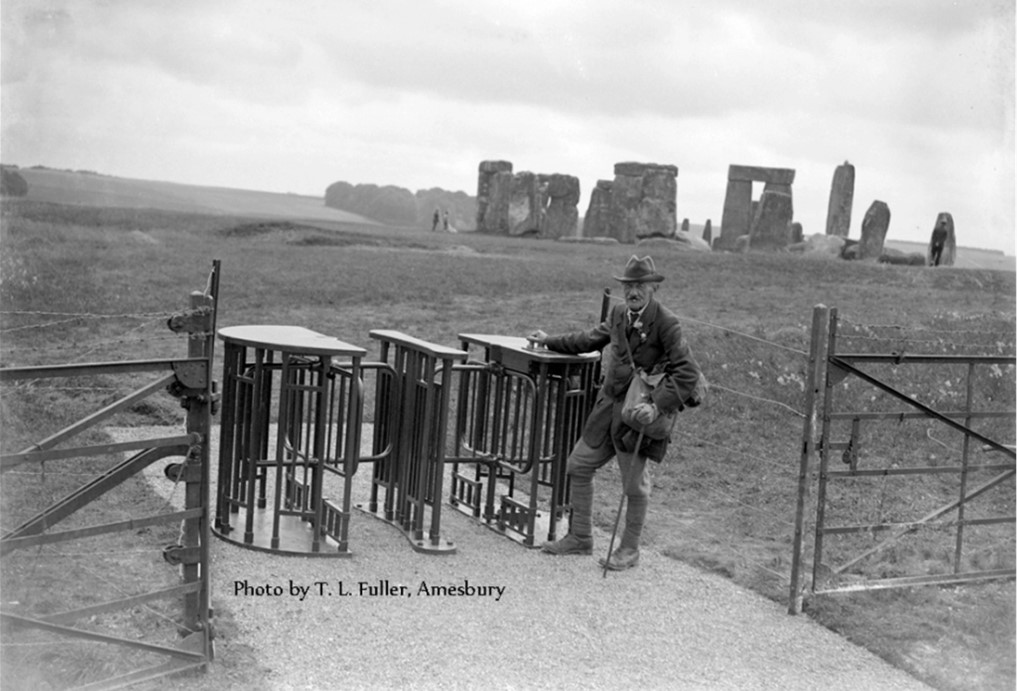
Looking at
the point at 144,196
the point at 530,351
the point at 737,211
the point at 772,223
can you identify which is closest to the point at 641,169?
the point at 737,211

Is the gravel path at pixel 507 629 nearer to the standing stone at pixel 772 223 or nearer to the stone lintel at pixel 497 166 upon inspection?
the standing stone at pixel 772 223

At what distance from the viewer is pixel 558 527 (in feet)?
28.7

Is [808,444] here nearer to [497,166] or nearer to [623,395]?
Answer: [623,395]

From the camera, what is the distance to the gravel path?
5871 mm

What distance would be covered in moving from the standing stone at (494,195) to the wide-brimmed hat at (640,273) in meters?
36.0

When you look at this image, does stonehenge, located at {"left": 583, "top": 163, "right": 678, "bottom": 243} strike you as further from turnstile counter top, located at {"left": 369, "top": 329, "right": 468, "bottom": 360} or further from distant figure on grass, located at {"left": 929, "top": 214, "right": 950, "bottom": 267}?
turnstile counter top, located at {"left": 369, "top": 329, "right": 468, "bottom": 360}

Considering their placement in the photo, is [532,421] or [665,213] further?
[665,213]

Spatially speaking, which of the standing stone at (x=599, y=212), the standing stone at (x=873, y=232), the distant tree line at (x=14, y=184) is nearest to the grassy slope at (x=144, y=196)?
the distant tree line at (x=14, y=184)

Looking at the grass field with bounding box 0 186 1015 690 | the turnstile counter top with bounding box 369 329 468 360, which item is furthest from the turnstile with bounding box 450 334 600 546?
the grass field with bounding box 0 186 1015 690

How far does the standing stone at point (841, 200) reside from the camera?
39.6 meters

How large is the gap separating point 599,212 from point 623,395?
37.0 m

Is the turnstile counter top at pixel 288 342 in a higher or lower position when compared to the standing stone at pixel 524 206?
lower

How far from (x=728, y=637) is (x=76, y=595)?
11.5ft

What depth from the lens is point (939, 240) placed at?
33.4 meters
